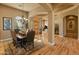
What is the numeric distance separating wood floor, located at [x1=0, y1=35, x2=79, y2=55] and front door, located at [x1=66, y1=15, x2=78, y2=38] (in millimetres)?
120

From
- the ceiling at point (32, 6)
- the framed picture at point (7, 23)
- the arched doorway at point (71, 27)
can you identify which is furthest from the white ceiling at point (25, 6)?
the arched doorway at point (71, 27)

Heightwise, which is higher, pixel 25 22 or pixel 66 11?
pixel 66 11

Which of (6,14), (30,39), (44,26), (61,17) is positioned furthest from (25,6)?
(61,17)

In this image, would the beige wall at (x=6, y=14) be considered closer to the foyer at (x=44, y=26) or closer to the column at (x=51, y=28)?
the foyer at (x=44, y=26)

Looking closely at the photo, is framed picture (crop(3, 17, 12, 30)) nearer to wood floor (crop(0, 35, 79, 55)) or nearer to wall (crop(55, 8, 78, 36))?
wood floor (crop(0, 35, 79, 55))

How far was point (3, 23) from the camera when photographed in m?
3.00

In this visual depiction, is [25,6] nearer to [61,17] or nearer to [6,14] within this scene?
[6,14]

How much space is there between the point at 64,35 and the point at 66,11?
57 centimetres

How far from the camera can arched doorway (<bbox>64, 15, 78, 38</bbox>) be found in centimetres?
319

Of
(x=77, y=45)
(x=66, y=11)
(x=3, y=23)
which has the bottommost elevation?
(x=77, y=45)

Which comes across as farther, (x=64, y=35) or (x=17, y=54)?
(x=64, y=35)

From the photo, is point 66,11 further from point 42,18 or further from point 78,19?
point 42,18

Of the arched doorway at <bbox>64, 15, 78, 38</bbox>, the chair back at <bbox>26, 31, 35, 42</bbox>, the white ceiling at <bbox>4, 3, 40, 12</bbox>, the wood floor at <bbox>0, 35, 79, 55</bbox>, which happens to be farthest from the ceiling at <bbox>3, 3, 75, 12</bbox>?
the wood floor at <bbox>0, 35, 79, 55</bbox>
